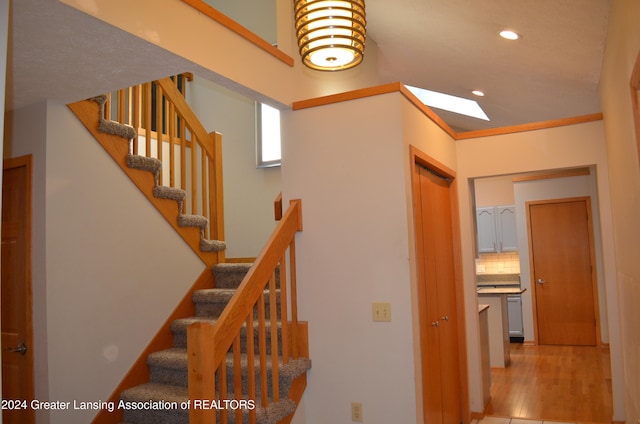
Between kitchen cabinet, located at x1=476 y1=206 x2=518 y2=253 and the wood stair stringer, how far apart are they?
213 inches

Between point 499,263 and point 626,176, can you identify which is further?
point 499,263

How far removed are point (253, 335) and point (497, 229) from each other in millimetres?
6515

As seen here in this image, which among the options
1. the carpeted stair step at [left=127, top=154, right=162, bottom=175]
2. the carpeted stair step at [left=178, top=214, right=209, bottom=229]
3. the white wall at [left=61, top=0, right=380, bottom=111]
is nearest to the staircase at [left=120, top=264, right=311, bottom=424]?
the carpeted stair step at [left=178, top=214, right=209, bottom=229]

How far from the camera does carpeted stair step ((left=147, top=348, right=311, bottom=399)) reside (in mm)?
3103

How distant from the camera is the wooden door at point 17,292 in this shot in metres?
3.23

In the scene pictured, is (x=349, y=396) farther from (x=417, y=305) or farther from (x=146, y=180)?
(x=146, y=180)

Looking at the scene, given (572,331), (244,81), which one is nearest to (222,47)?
(244,81)

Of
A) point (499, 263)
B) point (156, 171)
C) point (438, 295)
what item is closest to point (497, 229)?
point (499, 263)

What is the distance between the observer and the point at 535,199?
26.1ft

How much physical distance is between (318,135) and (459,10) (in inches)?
51.8

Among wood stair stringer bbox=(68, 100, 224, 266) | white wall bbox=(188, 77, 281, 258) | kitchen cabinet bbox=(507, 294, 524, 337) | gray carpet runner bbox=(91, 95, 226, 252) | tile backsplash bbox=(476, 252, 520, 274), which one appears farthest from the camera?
tile backsplash bbox=(476, 252, 520, 274)

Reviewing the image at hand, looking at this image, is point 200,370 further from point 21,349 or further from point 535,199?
point 535,199

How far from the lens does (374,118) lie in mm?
3230

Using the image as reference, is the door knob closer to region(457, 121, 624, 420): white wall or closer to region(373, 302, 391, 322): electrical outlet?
region(373, 302, 391, 322): electrical outlet
